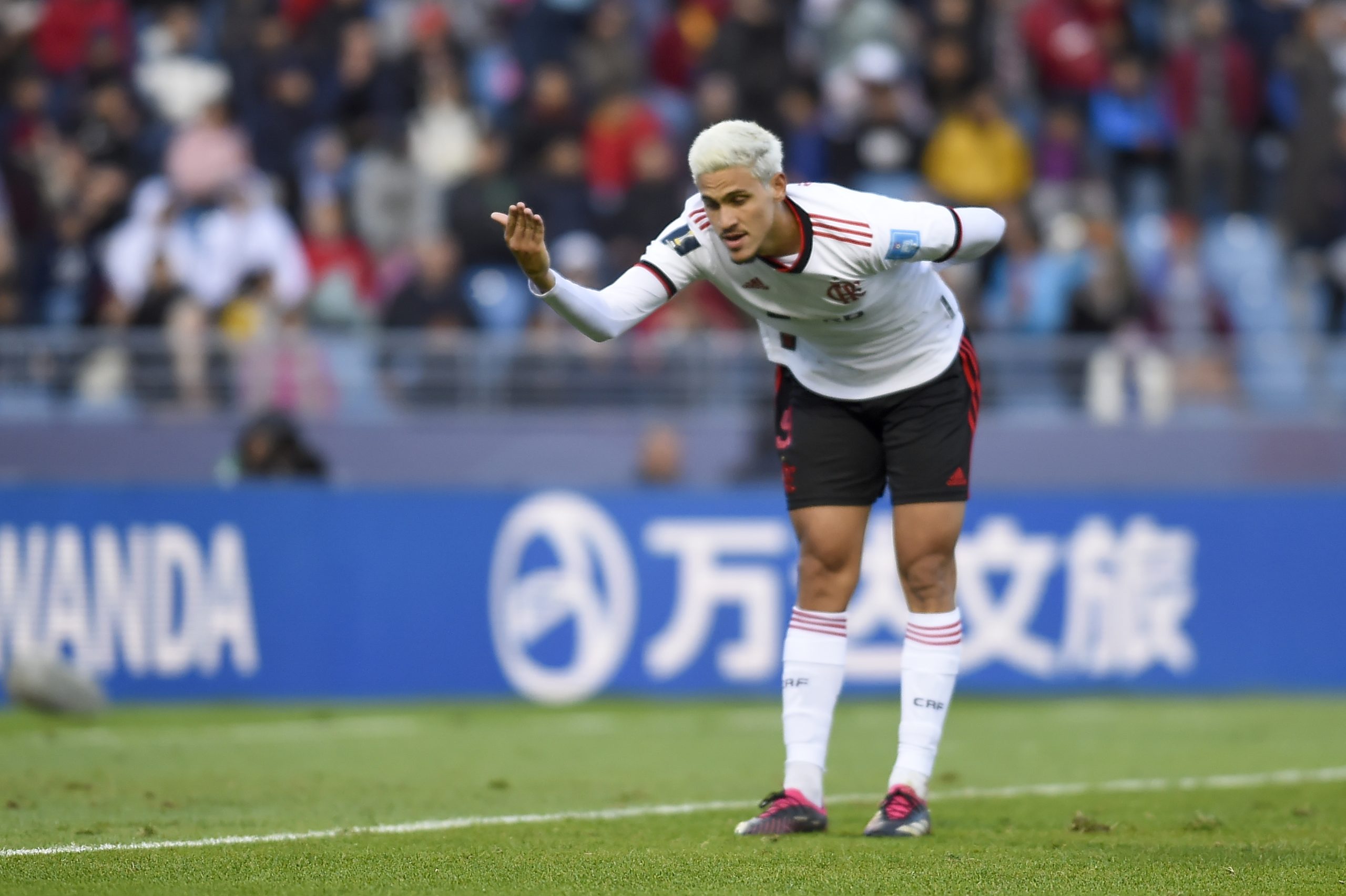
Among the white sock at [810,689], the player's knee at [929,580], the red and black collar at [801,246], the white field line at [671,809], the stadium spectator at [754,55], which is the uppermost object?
the stadium spectator at [754,55]

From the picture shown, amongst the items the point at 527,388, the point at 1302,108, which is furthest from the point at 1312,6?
the point at 527,388

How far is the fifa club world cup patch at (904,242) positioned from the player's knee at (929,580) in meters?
1.10

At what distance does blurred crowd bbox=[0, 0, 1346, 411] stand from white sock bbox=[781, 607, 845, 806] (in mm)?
7990

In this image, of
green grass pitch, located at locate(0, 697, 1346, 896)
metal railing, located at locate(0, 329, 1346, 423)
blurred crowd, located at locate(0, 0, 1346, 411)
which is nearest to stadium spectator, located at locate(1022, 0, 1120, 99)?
blurred crowd, located at locate(0, 0, 1346, 411)

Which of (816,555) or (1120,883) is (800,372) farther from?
(1120,883)

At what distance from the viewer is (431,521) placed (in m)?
12.9

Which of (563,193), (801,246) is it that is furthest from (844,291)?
(563,193)

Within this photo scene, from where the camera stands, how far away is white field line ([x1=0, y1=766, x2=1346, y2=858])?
238 inches

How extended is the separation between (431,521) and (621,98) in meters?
5.69

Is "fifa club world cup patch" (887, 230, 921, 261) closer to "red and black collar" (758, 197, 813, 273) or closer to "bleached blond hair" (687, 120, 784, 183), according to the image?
"red and black collar" (758, 197, 813, 273)

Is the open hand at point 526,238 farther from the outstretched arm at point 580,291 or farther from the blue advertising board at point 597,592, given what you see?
the blue advertising board at point 597,592

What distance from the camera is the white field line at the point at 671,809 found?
604 cm

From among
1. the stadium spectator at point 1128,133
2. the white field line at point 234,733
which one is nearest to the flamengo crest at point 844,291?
the white field line at point 234,733

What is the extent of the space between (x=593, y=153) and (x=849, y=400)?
412 inches
